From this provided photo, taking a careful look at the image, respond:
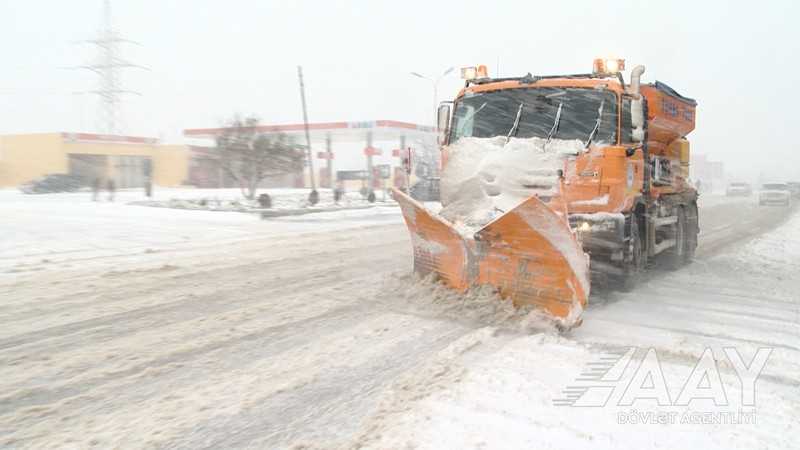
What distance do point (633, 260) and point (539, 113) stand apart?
2259 millimetres

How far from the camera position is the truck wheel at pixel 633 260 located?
295 inches

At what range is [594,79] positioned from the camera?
7.45 metres

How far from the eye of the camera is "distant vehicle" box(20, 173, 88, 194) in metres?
36.7

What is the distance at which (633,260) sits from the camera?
7.67 meters

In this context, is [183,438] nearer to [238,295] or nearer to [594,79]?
[238,295]

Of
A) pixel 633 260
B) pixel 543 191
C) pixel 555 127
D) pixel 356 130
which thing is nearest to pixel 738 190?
pixel 356 130

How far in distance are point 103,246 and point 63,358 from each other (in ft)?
27.4

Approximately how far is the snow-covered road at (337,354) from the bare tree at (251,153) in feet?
49.5

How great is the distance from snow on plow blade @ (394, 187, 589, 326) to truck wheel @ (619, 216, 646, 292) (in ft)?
7.12

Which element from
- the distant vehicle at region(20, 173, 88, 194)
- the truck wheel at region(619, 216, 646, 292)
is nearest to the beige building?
the distant vehicle at region(20, 173, 88, 194)

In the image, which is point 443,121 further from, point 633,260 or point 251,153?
point 251,153

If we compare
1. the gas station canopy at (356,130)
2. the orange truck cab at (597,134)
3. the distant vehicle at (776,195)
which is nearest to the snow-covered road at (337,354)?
the orange truck cab at (597,134)

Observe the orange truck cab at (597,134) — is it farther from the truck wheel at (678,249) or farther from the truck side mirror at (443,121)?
the truck wheel at (678,249)

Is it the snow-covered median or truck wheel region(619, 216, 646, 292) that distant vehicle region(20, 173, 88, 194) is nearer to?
truck wheel region(619, 216, 646, 292)
